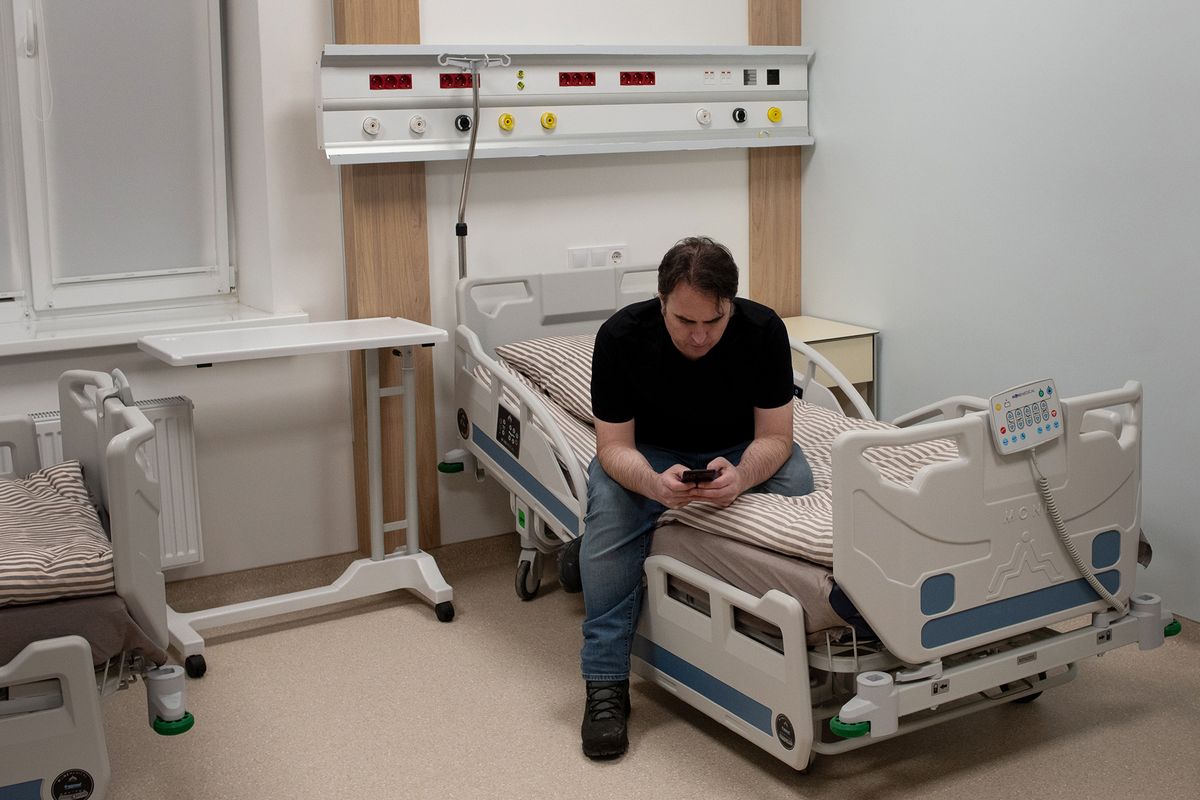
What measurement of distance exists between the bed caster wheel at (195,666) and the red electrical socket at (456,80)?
1.73 meters

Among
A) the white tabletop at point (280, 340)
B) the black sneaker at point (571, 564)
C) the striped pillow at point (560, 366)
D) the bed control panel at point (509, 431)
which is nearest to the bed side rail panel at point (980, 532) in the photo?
the black sneaker at point (571, 564)

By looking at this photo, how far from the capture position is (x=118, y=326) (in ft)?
11.5

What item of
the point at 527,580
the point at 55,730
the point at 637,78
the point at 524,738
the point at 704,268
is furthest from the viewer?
the point at 637,78

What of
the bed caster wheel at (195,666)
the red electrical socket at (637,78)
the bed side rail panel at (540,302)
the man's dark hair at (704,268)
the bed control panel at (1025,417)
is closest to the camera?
the bed control panel at (1025,417)

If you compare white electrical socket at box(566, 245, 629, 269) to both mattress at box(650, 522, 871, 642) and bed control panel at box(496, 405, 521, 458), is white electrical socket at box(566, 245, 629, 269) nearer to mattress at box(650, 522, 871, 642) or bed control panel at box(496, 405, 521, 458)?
bed control panel at box(496, 405, 521, 458)

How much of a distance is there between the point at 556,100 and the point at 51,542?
2170 millimetres

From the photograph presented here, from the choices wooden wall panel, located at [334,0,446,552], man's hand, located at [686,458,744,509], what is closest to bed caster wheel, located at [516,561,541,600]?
wooden wall panel, located at [334,0,446,552]

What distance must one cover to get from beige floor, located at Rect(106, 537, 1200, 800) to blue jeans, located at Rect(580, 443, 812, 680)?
0.67ft

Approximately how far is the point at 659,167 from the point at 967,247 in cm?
105

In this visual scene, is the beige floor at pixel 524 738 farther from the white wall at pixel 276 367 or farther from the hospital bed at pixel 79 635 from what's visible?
the hospital bed at pixel 79 635

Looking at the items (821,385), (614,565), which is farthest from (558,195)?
(614,565)

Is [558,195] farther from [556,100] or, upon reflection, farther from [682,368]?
[682,368]

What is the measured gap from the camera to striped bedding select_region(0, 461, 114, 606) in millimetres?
1985

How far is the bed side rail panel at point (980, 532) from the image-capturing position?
88.3 inches
